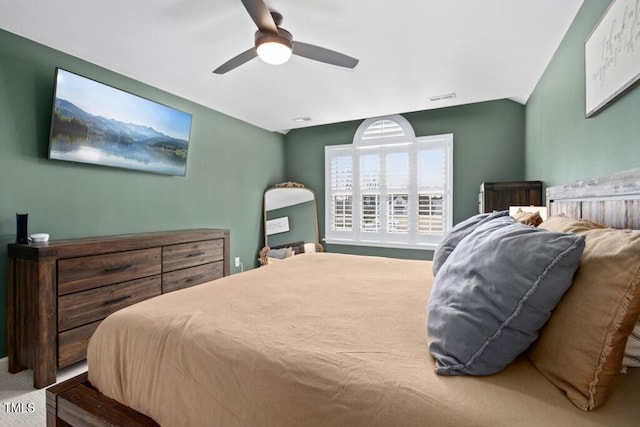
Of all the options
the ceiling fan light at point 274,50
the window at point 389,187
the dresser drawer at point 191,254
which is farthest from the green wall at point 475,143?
the ceiling fan light at point 274,50

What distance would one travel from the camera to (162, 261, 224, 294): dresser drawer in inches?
110

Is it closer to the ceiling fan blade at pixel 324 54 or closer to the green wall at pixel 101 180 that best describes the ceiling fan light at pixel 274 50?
the ceiling fan blade at pixel 324 54

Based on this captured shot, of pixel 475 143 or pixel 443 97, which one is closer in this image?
pixel 443 97

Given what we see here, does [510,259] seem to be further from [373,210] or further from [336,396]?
[373,210]

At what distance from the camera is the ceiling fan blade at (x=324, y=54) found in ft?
6.84

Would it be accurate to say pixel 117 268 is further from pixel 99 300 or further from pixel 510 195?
pixel 510 195

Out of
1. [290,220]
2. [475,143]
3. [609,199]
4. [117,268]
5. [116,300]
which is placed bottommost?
[116,300]

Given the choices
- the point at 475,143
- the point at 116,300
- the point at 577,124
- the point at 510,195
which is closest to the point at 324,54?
the point at 577,124

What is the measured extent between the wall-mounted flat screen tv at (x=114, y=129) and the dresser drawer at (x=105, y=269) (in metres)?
0.91

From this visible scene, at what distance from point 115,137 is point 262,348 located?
2.75 meters

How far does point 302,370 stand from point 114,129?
9.56 feet

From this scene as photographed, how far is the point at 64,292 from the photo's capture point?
2.08m

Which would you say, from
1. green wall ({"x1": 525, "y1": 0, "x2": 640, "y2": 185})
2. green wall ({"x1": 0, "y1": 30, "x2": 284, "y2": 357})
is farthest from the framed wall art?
green wall ({"x1": 0, "y1": 30, "x2": 284, "y2": 357})

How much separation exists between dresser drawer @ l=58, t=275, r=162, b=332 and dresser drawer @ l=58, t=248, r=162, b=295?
0.15ft
